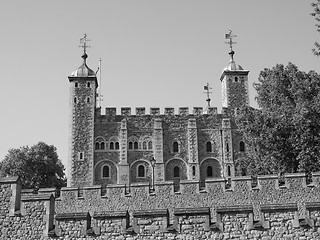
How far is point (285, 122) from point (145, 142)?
93.7 feet

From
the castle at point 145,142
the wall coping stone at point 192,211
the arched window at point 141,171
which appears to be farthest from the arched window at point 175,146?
the wall coping stone at point 192,211

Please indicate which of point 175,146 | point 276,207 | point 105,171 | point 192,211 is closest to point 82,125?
point 105,171

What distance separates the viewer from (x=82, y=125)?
53.5 meters

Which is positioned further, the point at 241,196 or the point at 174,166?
the point at 174,166

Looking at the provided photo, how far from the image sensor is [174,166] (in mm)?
53375

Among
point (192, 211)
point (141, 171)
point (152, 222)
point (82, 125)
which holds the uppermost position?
point (82, 125)

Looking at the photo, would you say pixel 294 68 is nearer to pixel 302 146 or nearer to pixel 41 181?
pixel 302 146

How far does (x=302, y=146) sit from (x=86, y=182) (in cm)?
3025

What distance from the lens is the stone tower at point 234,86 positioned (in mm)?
55906

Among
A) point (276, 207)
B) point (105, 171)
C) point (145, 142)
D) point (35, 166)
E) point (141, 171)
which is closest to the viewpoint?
point (276, 207)

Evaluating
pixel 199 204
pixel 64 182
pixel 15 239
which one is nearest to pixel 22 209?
pixel 15 239

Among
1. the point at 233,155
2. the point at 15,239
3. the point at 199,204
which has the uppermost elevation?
the point at 233,155

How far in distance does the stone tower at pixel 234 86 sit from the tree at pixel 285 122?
25.3 meters

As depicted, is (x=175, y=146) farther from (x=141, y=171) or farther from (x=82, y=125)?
(x=82, y=125)
